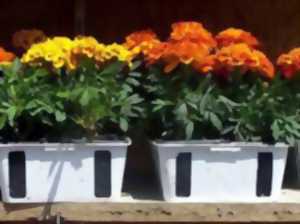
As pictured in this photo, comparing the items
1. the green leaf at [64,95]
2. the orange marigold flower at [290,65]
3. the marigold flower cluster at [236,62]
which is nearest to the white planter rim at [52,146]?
the green leaf at [64,95]

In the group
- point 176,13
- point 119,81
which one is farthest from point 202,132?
point 176,13

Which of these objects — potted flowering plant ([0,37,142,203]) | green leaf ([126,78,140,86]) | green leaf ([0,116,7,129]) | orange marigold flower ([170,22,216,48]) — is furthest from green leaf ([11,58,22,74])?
orange marigold flower ([170,22,216,48])

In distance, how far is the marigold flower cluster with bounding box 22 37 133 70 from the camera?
2199 millimetres

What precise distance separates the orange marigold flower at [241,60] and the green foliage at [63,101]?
0.22 meters

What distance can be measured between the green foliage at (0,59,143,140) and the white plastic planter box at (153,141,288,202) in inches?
5.8

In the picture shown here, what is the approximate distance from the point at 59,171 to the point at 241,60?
1.68 ft

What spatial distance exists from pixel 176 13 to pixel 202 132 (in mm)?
682

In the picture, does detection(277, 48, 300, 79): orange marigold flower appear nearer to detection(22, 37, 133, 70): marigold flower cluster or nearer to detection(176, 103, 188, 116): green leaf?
detection(176, 103, 188, 116): green leaf

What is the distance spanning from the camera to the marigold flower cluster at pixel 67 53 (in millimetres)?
2199

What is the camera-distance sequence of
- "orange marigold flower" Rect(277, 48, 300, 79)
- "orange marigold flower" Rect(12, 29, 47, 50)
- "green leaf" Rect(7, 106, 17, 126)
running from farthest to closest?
"orange marigold flower" Rect(12, 29, 47, 50) < "orange marigold flower" Rect(277, 48, 300, 79) < "green leaf" Rect(7, 106, 17, 126)

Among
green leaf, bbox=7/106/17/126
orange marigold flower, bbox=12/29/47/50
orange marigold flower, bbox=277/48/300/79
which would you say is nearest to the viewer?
green leaf, bbox=7/106/17/126

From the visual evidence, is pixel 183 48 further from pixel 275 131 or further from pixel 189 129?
pixel 275 131

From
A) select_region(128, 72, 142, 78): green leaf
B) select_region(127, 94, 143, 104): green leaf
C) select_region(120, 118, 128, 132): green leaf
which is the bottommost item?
select_region(120, 118, 128, 132): green leaf

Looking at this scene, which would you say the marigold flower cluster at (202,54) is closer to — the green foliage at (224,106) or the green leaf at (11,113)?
the green foliage at (224,106)
